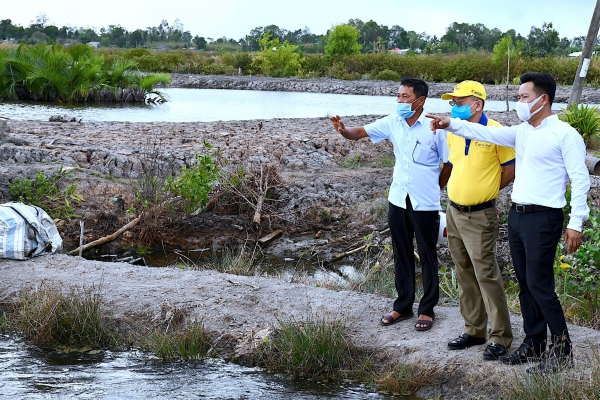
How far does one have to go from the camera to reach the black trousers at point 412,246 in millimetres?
5406

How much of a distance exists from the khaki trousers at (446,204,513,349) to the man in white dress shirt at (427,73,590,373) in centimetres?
25

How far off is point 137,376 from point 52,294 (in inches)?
50.3

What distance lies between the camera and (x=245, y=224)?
1042 cm

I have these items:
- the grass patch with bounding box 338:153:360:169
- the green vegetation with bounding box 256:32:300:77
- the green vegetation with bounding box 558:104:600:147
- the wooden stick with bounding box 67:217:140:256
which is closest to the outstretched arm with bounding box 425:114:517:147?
the wooden stick with bounding box 67:217:140:256

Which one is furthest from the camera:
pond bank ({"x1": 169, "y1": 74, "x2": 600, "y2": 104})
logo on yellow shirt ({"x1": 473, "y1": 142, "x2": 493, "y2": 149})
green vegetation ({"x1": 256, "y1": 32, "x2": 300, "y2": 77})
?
green vegetation ({"x1": 256, "y1": 32, "x2": 300, "y2": 77})

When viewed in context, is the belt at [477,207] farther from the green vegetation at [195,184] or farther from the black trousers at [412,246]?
the green vegetation at [195,184]

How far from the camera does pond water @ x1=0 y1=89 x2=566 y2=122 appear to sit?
861 inches

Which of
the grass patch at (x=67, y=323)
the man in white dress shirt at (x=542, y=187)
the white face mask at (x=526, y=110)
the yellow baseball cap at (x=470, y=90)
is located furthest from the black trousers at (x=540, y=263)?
the grass patch at (x=67, y=323)

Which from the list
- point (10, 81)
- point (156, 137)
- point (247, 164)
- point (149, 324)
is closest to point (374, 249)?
point (247, 164)

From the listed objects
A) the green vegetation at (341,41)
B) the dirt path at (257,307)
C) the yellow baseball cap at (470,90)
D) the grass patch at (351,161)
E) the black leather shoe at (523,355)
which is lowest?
the dirt path at (257,307)

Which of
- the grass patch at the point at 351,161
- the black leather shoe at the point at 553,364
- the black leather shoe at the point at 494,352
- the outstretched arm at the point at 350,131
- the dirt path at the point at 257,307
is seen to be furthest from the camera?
the grass patch at the point at 351,161

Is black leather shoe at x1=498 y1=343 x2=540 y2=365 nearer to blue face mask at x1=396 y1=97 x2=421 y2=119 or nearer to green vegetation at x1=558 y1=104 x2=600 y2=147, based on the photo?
blue face mask at x1=396 y1=97 x2=421 y2=119

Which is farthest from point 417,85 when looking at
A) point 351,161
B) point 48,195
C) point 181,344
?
point 351,161

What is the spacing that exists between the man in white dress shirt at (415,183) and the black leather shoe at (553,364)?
1.13 meters
